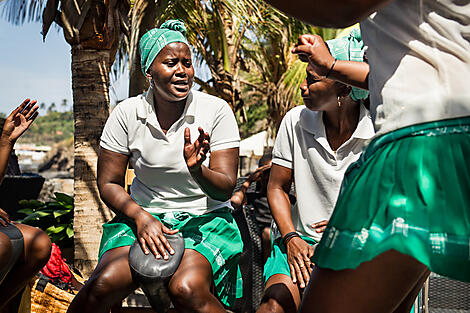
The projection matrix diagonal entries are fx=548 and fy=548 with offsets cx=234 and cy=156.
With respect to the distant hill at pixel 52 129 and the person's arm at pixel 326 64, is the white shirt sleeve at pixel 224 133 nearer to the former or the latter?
the person's arm at pixel 326 64

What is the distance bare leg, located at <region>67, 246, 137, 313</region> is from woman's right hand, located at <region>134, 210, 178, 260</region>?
0.14 m

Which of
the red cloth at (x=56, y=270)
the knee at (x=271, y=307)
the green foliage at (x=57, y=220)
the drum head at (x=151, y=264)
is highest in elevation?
the drum head at (x=151, y=264)

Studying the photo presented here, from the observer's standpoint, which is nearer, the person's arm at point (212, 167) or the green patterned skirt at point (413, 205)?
the green patterned skirt at point (413, 205)

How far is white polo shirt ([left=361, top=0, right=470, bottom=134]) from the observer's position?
4.49ft

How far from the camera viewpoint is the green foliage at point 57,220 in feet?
16.8

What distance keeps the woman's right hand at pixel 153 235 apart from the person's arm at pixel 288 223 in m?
0.55

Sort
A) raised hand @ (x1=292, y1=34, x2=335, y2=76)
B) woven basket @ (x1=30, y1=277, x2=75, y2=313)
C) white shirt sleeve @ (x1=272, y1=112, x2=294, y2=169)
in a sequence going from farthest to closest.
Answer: woven basket @ (x1=30, y1=277, x2=75, y2=313) → white shirt sleeve @ (x1=272, y1=112, x2=294, y2=169) → raised hand @ (x1=292, y1=34, x2=335, y2=76)

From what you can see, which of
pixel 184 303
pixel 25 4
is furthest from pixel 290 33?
pixel 184 303

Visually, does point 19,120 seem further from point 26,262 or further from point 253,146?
point 253,146

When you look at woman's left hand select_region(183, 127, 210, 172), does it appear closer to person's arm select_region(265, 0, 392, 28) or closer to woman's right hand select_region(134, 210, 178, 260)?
woman's right hand select_region(134, 210, 178, 260)

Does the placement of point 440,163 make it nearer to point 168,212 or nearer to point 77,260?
point 168,212

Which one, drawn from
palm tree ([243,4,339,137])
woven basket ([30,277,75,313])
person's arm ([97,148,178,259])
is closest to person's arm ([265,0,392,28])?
person's arm ([97,148,178,259])

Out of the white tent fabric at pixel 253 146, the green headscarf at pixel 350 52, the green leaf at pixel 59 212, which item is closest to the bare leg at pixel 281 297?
the green headscarf at pixel 350 52

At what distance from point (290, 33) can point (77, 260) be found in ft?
26.4
